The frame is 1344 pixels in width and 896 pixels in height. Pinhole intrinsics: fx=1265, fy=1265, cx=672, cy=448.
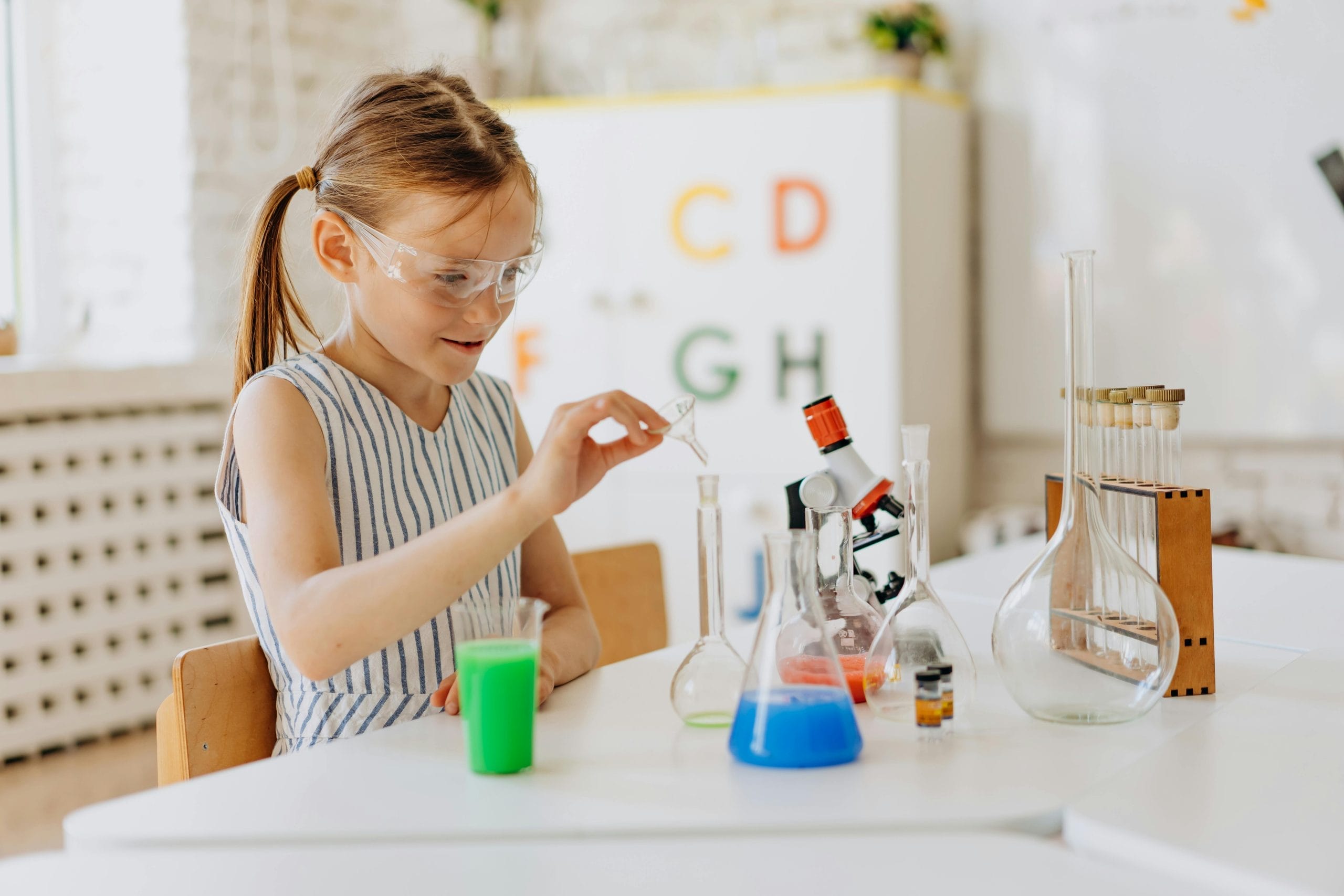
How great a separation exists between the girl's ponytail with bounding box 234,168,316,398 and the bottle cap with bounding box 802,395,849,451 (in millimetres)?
578

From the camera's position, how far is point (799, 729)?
2.87ft

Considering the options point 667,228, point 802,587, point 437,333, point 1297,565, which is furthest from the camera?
point 667,228

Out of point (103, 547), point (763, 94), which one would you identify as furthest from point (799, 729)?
point (103, 547)

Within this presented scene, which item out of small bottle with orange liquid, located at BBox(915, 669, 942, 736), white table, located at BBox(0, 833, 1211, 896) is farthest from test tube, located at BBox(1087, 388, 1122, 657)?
white table, located at BBox(0, 833, 1211, 896)

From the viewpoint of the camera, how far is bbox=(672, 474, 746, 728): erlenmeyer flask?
3.03 ft

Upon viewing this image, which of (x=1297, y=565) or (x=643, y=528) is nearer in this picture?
(x=1297, y=565)

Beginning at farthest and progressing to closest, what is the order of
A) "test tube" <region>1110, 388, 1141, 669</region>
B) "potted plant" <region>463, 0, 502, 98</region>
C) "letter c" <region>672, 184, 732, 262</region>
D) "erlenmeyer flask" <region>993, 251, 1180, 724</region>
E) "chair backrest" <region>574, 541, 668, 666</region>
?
"potted plant" <region>463, 0, 502, 98</region> → "letter c" <region>672, 184, 732, 262</region> → "chair backrest" <region>574, 541, 668, 666</region> → "test tube" <region>1110, 388, 1141, 669</region> → "erlenmeyer flask" <region>993, 251, 1180, 724</region>

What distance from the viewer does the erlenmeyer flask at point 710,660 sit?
36.4 inches

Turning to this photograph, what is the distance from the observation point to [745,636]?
134 centimetres

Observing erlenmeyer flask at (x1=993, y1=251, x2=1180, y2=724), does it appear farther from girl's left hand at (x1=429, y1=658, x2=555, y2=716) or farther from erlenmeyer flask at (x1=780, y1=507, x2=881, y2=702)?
girl's left hand at (x1=429, y1=658, x2=555, y2=716)

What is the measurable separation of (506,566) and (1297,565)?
1079mm

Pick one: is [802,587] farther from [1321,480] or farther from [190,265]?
A: [190,265]

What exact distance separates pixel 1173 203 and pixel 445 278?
228 centimetres

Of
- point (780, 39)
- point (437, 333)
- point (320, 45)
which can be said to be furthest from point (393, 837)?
point (320, 45)
